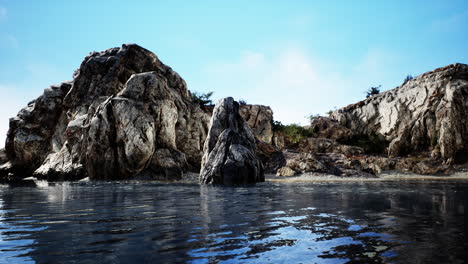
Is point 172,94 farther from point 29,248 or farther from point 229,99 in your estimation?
point 29,248

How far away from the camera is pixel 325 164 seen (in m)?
34.6

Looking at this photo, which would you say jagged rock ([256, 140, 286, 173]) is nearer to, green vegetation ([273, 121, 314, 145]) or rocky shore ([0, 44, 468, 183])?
rocky shore ([0, 44, 468, 183])

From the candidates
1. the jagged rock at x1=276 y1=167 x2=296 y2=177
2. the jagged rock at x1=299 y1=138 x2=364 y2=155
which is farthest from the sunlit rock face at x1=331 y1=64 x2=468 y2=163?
the jagged rock at x1=276 y1=167 x2=296 y2=177

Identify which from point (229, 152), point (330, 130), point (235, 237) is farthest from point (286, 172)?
point (235, 237)

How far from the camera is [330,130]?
168 ft

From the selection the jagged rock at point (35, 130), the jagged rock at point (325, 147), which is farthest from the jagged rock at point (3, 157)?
the jagged rock at point (325, 147)

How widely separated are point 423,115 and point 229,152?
109 feet

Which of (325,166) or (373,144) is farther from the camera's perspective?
(373,144)

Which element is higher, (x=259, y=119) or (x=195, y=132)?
(x=259, y=119)

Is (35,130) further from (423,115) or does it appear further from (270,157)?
(423,115)

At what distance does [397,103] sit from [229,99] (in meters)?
33.3

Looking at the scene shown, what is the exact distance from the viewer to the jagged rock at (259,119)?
51.1 metres

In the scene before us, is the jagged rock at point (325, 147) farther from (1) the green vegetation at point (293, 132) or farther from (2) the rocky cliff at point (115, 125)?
(2) the rocky cliff at point (115, 125)

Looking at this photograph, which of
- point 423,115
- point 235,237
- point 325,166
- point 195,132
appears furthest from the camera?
point 423,115
